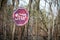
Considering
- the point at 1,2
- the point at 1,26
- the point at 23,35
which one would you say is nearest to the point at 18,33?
the point at 23,35

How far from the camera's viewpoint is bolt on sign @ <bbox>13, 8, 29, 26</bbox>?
338 centimetres

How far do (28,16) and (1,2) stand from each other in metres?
0.58

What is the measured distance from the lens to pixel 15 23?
3393 mm

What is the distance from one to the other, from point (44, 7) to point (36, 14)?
0.64ft

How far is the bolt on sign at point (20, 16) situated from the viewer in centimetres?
338

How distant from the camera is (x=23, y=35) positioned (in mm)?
3359

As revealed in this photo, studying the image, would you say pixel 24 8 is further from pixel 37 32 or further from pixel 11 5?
pixel 37 32

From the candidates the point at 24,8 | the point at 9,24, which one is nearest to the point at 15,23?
the point at 9,24

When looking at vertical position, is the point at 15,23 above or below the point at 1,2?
below

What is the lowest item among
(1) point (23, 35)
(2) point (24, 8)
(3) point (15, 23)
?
(1) point (23, 35)

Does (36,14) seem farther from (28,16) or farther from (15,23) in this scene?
(15,23)

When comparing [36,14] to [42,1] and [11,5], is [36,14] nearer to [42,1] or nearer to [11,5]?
[42,1]

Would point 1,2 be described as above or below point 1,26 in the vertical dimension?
above

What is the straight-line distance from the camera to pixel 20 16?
340 cm
